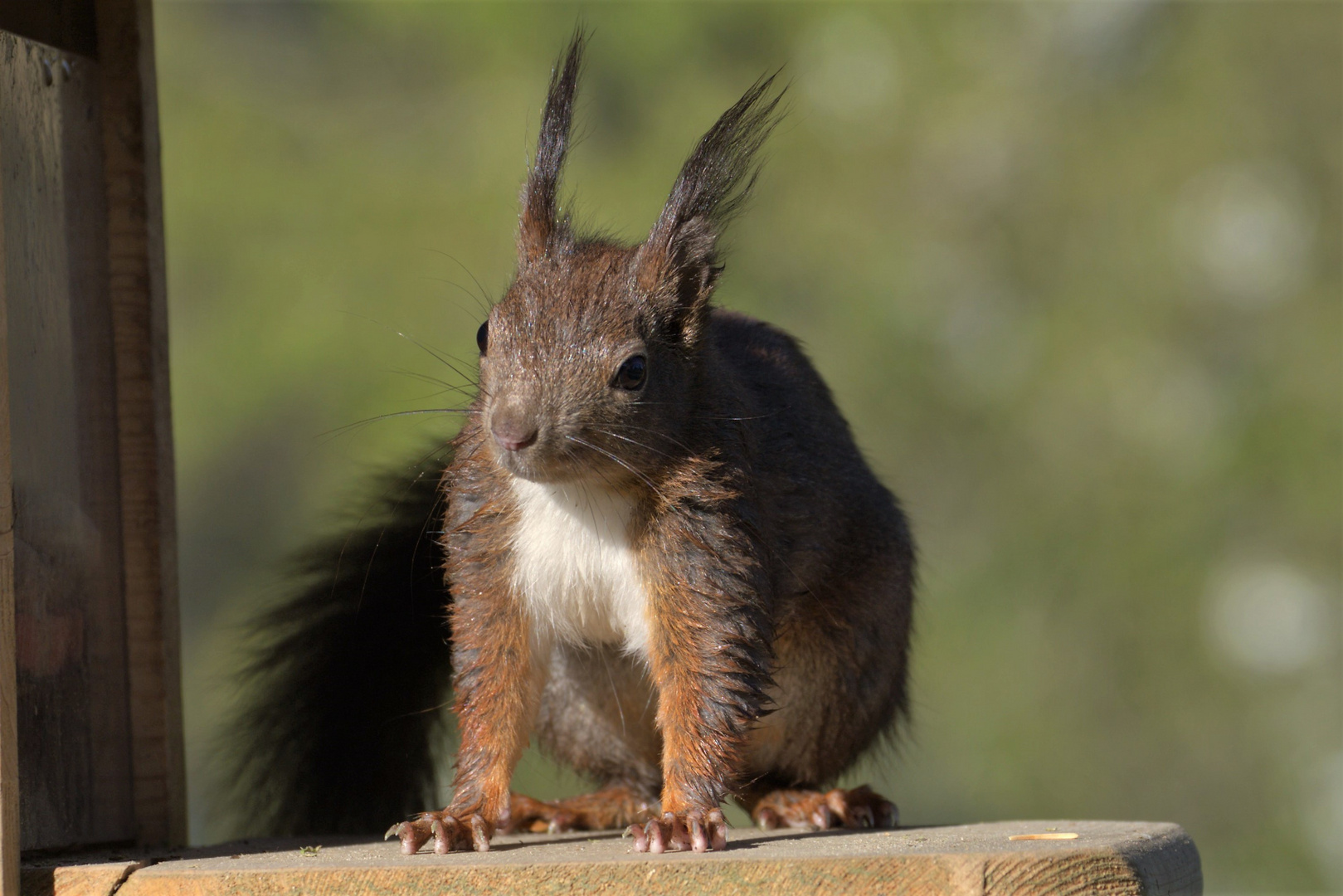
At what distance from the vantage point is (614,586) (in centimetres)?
223

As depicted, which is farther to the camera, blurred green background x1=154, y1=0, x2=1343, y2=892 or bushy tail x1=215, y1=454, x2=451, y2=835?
blurred green background x1=154, y1=0, x2=1343, y2=892

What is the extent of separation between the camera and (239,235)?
7.98m

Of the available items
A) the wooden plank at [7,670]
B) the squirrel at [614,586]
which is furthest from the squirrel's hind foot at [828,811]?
the wooden plank at [7,670]

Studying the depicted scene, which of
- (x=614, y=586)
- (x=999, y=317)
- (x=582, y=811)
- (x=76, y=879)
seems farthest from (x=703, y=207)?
(x=999, y=317)

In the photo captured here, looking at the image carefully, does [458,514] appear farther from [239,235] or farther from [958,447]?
[239,235]

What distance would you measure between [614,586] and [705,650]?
178 millimetres

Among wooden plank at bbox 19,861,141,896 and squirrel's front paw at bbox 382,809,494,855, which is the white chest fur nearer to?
squirrel's front paw at bbox 382,809,494,855

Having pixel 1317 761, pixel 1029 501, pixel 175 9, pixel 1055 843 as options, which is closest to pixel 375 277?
pixel 175 9

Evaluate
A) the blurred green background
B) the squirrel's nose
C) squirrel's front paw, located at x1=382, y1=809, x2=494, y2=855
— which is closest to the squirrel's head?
the squirrel's nose

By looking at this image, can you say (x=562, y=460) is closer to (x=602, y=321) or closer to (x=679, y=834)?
(x=602, y=321)

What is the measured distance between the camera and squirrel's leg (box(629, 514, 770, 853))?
212 centimetres

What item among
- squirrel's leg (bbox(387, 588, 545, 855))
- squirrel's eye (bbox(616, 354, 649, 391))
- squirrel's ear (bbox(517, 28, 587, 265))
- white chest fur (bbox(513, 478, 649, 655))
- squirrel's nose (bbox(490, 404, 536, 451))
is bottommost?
squirrel's leg (bbox(387, 588, 545, 855))

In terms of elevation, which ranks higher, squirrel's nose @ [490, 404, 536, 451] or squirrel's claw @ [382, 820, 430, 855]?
squirrel's nose @ [490, 404, 536, 451]

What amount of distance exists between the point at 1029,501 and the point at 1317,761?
5.90ft
